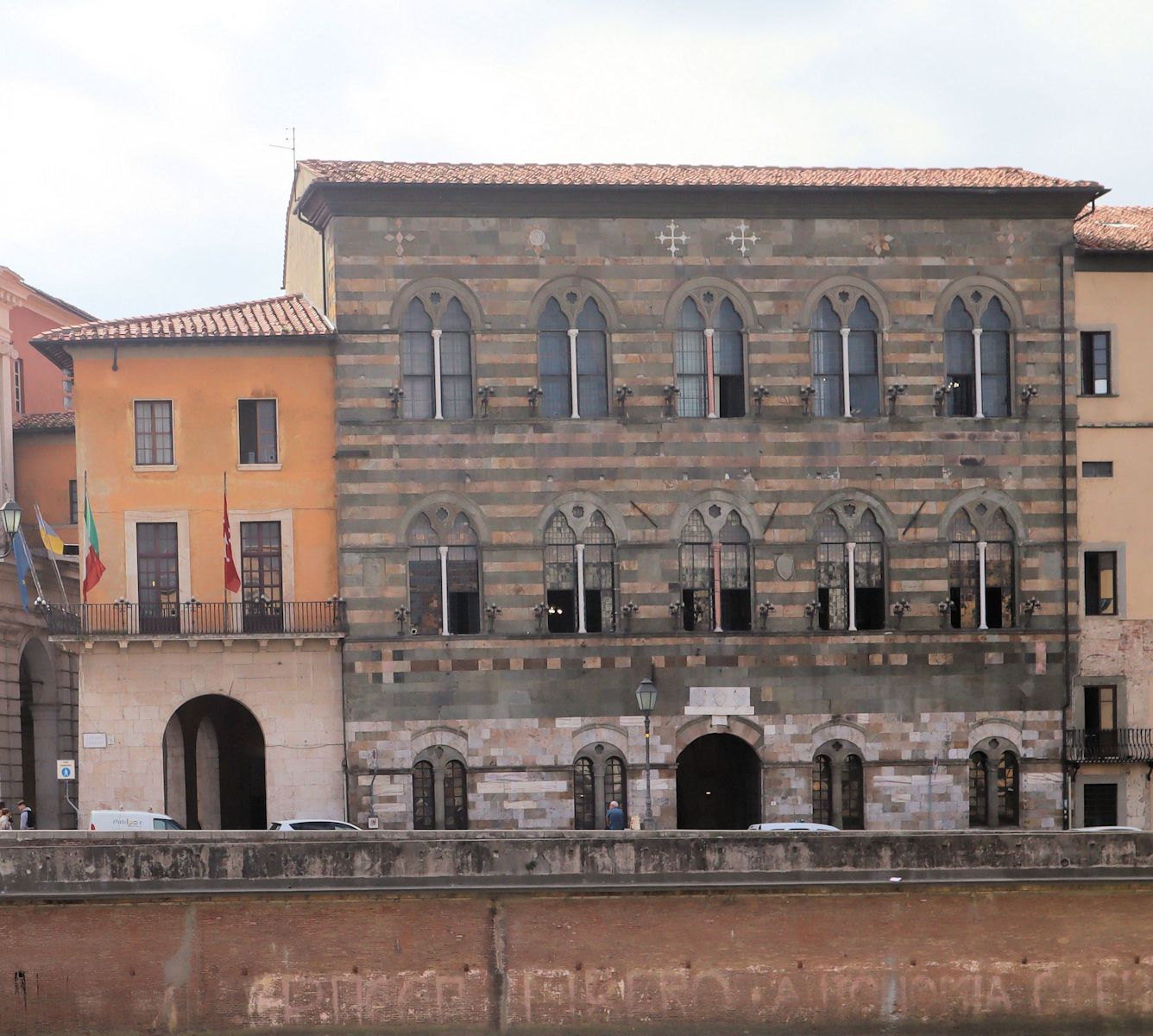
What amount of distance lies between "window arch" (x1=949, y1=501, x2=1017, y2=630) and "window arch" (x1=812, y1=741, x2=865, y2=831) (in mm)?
3402

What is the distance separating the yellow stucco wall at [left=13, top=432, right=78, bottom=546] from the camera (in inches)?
1976

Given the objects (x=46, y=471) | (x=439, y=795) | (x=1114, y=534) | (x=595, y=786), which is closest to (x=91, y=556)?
(x=439, y=795)

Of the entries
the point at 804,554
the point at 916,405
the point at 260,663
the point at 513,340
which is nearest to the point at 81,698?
the point at 260,663

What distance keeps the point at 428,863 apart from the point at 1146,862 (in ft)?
35.8

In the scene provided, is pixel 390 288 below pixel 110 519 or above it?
above

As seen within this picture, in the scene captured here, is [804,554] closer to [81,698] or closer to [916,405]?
[916,405]

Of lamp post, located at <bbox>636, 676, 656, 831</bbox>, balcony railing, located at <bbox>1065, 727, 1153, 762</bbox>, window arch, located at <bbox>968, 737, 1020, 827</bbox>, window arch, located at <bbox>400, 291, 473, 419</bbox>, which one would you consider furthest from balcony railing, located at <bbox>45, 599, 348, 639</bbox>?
balcony railing, located at <bbox>1065, 727, 1153, 762</bbox>

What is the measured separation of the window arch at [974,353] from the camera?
44625mm

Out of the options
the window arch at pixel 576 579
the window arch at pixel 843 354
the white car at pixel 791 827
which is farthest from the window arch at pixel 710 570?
the white car at pixel 791 827

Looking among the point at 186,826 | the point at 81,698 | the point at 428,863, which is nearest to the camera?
the point at 428,863

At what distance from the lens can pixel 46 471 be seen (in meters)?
50.4

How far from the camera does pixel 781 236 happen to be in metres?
44.3

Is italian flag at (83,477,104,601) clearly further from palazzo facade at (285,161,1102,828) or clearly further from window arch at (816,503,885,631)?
window arch at (816,503,885,631)

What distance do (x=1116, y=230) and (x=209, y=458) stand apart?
755 inches
